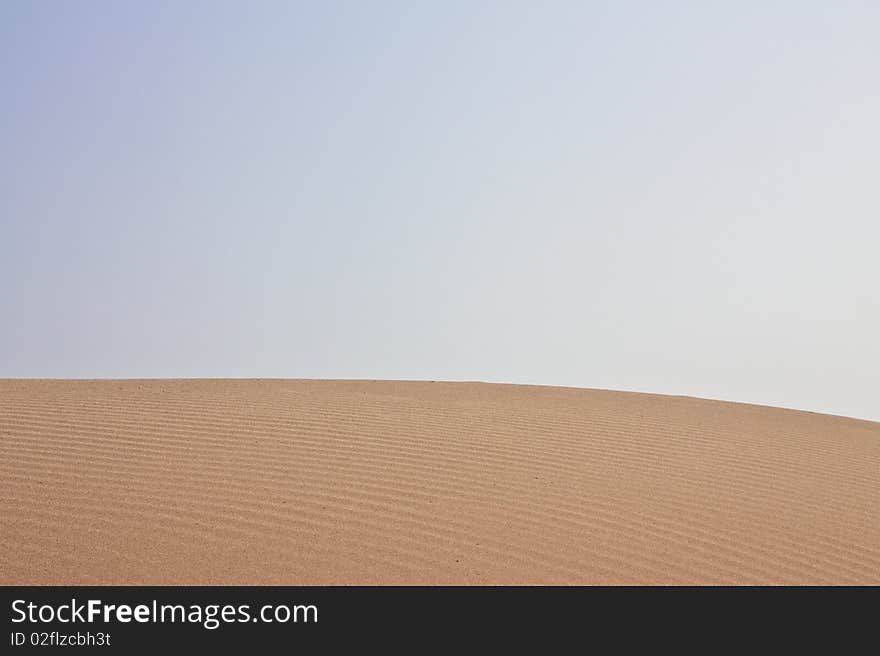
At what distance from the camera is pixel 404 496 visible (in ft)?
23.2
